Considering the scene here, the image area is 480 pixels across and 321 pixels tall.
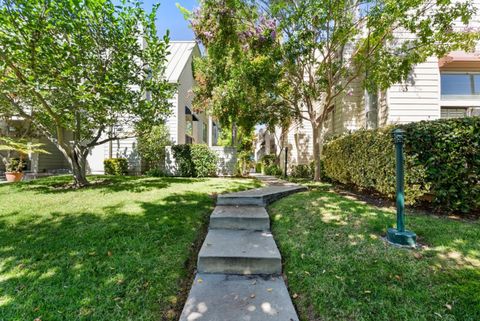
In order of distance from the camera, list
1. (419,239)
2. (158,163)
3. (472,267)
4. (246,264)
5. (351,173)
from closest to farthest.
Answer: (472,267)
(246,264)
(419,239)
(351,173)
(158,163)

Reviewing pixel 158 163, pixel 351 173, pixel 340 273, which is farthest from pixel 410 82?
pixel 158 163

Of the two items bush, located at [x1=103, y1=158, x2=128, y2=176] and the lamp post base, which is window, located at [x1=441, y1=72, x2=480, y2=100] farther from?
bush, located at [x1=103, y1=158, x2=128, y2=176]

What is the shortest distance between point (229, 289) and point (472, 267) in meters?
2.70

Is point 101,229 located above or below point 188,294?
above

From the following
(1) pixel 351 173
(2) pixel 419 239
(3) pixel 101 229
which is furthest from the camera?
(1) pixel 351 173

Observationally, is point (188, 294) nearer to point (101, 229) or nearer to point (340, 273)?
point (340, 273)

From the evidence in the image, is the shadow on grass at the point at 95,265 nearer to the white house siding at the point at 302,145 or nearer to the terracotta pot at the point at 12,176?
the terracotta pot at the point at 12,176

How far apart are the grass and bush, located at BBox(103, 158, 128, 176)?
7015 mm

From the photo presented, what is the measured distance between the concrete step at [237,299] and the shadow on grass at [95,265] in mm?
296

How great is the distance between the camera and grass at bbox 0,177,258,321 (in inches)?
92.5

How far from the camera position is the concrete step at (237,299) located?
2.22 metres

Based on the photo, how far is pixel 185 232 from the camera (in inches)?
155

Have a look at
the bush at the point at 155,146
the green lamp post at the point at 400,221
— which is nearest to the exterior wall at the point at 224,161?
the bush at the point at 155,146

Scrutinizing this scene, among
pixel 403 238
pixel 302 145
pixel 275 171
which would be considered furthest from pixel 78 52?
pixel 275 171
